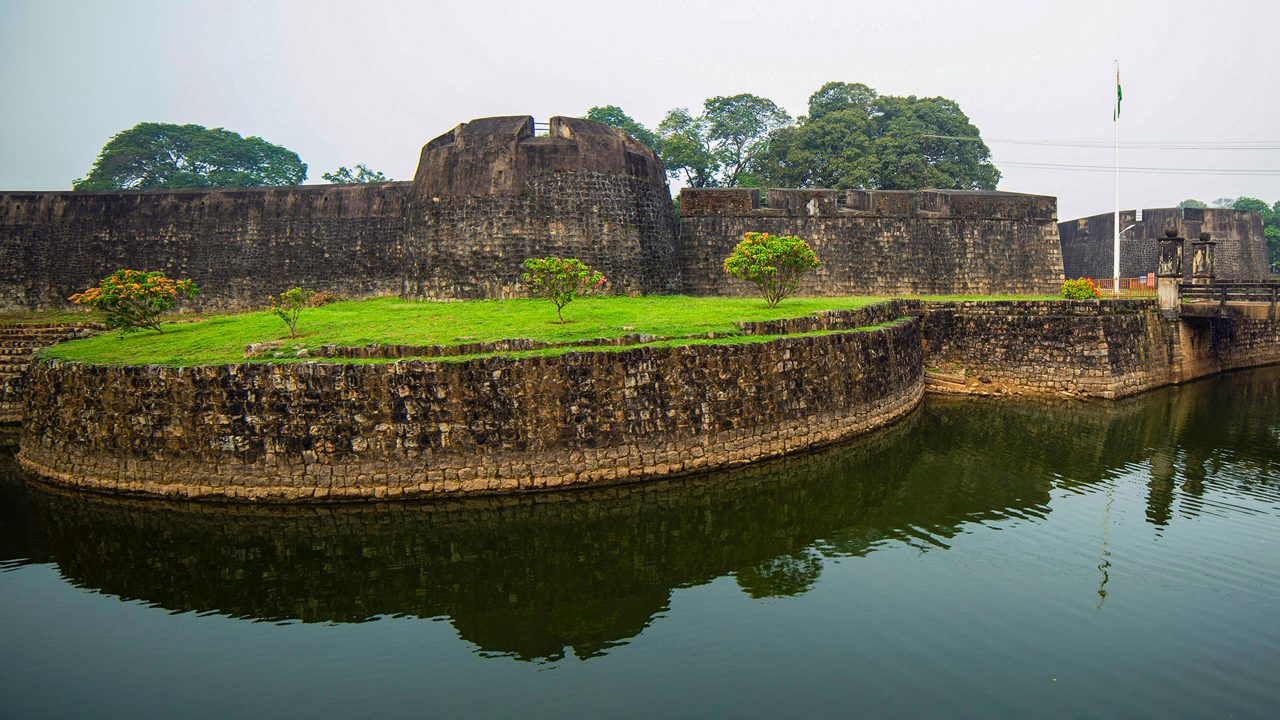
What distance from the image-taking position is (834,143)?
104 feet

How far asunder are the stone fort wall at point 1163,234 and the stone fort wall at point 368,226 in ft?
60.2

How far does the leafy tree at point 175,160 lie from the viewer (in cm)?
3438

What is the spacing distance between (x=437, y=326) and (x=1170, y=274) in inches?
607

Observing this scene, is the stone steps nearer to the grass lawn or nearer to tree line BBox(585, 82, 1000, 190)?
the grass lawn

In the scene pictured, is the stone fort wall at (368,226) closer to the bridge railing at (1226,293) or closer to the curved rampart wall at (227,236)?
the curved rampart wall at (227,236)

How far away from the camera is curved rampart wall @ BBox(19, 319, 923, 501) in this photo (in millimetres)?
9070

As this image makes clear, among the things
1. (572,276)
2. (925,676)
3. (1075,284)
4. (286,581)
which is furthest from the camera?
(1075,284)

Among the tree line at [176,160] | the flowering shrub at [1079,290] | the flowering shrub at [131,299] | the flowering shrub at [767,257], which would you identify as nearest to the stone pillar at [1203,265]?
the flowering shrub at [1079,290]

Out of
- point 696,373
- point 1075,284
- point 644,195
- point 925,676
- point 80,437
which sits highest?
point 644,195

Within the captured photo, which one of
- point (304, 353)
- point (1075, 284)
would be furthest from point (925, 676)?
point (1075, 284)

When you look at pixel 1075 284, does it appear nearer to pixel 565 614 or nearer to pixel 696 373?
pixel 696 373

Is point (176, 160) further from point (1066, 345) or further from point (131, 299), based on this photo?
point (1066, 345)

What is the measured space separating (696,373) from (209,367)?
248 inches

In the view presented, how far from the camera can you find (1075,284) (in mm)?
17250
